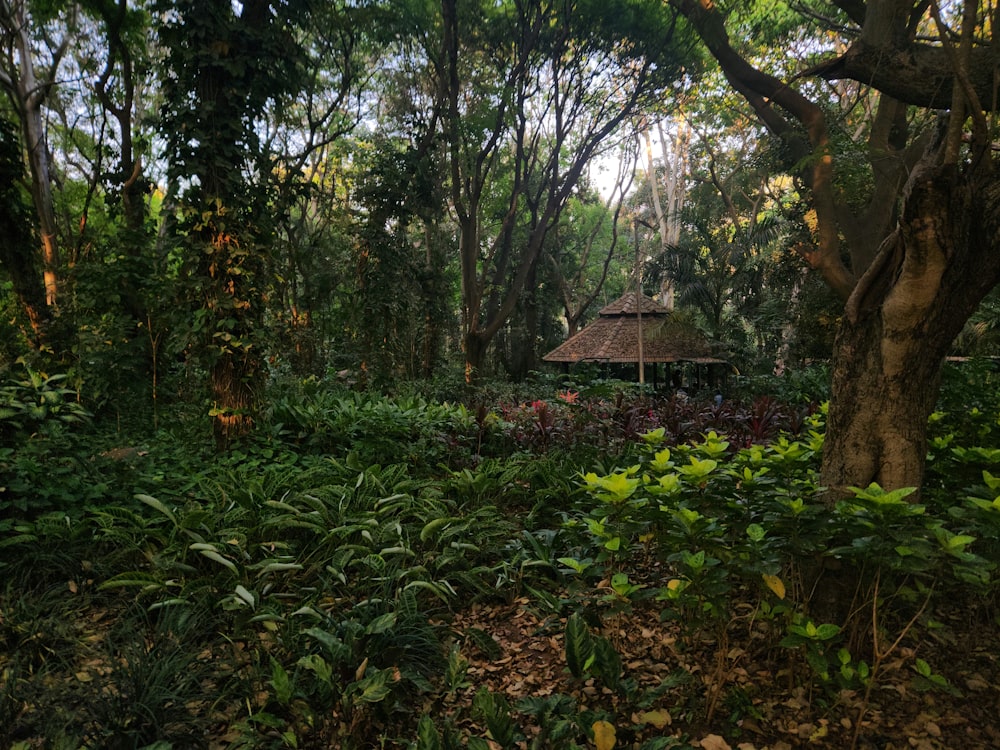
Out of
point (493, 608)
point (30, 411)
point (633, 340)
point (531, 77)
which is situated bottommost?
point (493, 608)

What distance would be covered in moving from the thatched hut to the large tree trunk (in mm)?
9782

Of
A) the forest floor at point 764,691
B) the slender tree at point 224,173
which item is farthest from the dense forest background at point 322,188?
the forest floor at point 764,691

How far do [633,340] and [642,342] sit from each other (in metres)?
1.62

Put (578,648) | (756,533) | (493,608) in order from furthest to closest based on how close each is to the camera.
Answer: (493,608) < (578,648) < (756,533)

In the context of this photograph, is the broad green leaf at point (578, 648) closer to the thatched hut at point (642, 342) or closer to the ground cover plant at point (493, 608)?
the ground cover plant at point (493, 608)

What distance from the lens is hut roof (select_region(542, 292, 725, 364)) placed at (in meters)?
13.4

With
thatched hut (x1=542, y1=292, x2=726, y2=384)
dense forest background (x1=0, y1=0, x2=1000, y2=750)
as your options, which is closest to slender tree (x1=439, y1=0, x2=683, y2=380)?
dense forest background (x1=0, y1=0, x2=1000, y2=750)

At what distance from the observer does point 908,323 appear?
2.46m

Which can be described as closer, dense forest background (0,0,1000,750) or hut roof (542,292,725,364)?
dense forest background (0,0,1000,750)

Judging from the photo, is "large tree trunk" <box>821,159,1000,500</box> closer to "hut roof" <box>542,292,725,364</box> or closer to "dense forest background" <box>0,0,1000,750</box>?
"dense forest background" <box>0,0,1000,750</box>

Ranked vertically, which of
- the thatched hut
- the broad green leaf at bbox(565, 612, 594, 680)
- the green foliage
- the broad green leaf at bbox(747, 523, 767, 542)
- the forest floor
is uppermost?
the thatched hut

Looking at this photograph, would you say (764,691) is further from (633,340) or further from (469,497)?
(633,340)

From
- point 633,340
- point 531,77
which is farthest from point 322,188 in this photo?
point 633,340

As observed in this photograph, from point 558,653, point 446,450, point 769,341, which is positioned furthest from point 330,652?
point 769,341
